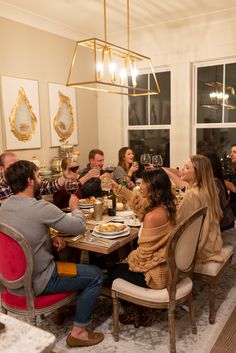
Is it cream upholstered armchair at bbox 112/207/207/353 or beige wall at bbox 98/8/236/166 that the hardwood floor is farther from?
beige wall at bbox 98/8/236/166

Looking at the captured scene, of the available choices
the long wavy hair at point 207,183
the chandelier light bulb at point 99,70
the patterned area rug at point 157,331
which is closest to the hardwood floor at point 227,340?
the patterned area rug at point 157,331

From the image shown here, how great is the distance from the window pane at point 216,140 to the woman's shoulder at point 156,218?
9.31 ft

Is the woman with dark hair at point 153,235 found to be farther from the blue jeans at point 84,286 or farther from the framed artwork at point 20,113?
the framed artwork at point 20,113

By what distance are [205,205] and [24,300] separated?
1358 mm

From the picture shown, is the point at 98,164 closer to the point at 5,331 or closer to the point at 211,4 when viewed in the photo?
the point at 211,4

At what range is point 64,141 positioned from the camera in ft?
15.9

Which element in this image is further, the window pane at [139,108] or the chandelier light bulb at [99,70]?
the window pane at [139,108]

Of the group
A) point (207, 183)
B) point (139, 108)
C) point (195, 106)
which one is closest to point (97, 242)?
point (207, 183)

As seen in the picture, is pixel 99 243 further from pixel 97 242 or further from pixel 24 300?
pixel 24 300

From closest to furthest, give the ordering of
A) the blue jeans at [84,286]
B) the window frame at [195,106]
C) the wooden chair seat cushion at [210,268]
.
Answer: the blue jeans at [84,286], the wooden chair seat cushion at [210,268], the window frame at [195,106]

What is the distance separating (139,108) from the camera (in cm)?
529

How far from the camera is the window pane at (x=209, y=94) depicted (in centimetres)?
457

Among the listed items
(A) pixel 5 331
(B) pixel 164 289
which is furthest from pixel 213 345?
(A) pixel 5 331

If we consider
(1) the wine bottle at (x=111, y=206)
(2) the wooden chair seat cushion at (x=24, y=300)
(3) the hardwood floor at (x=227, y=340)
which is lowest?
(3) the hardwood floor at (x=227, y=340)
